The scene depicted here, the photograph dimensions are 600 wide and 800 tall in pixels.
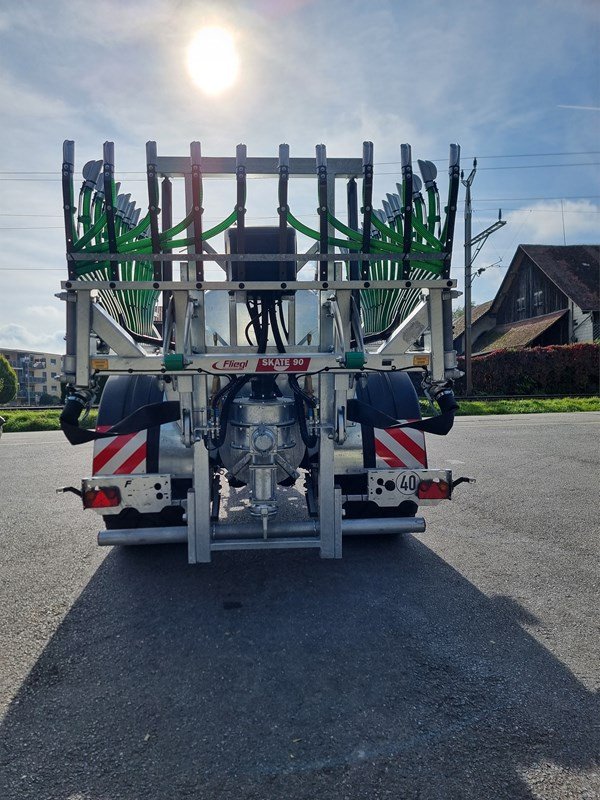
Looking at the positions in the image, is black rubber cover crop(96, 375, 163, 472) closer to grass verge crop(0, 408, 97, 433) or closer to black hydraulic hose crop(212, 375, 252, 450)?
black hydraulic hose crop(212, 375, 252, 450)

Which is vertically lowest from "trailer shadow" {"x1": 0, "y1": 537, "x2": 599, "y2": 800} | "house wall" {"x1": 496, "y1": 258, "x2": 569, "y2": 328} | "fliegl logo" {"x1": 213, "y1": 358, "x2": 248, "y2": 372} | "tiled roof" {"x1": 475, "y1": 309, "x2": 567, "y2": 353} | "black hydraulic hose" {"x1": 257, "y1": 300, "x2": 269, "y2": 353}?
"trailer shadow" {"x1": 0, "y1": 537, "x2": 599, "y2": 800}

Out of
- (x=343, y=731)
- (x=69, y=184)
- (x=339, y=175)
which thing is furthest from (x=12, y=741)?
(x=339, y=175)

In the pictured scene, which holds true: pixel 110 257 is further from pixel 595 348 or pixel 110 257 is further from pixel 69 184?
pixel 595 348

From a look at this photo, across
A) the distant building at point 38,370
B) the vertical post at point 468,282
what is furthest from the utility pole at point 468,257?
the distant building at point 38,370

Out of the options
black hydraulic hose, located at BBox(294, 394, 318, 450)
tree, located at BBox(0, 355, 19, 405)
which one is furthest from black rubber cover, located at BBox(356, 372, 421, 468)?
tree, located at BBox(0, 355, 19, 405)

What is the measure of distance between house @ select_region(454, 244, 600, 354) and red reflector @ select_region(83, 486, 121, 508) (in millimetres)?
28180

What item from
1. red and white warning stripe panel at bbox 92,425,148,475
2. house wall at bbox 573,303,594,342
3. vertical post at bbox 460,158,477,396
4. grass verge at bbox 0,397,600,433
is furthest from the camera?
house wall at bbox 573,303,594,342

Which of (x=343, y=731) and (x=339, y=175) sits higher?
(x=339, y=175)

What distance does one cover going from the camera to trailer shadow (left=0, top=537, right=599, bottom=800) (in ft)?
6.19

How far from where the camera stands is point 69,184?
2854mm

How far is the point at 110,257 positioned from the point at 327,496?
1.81 meters

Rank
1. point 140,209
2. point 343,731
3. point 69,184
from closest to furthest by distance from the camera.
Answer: point 343,731 < point 69,184 < point 140,209

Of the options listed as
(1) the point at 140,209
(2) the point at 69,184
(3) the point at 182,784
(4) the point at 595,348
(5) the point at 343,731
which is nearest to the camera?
(3) the point at 182,784

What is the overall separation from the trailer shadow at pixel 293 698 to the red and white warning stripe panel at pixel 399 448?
792mm
